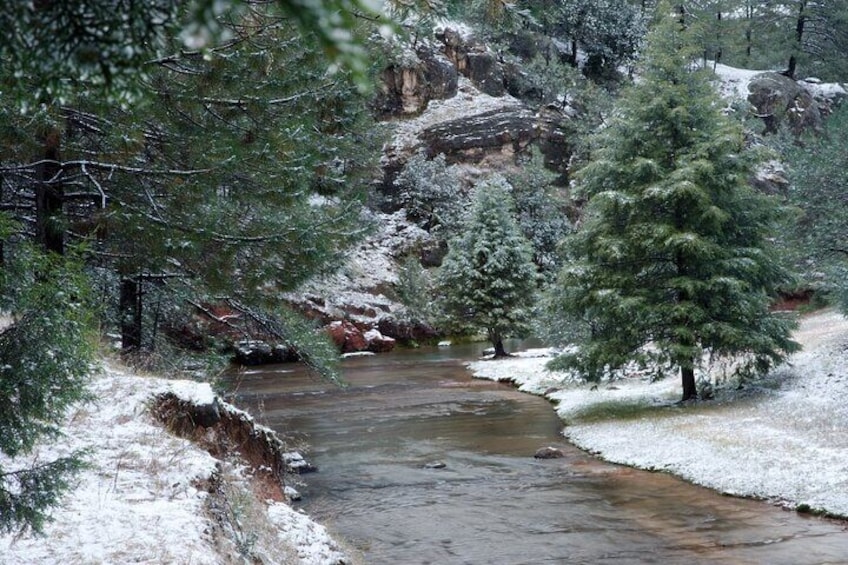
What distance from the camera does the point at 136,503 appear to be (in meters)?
4.82

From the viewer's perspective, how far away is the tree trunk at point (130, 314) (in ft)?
32.8

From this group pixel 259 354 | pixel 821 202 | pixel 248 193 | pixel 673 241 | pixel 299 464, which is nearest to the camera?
pixel 248 193

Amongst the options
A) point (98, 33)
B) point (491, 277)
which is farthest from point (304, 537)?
point (491, 277)

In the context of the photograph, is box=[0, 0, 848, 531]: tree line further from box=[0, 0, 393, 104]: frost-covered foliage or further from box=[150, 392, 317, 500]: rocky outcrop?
box=[150, 392, 317, 500]: rocky outcrop

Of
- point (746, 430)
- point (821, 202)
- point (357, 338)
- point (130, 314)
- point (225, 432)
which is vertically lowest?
point (746, 430)

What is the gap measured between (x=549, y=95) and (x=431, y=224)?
1412 cm

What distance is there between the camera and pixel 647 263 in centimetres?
1513

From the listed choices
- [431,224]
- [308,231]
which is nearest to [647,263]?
[308,231]

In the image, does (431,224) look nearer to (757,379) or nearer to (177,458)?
(757,379)

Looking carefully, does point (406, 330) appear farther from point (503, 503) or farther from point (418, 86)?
point (503, 503)

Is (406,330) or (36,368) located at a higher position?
(36,368)

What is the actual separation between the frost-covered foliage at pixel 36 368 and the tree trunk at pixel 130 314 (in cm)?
692

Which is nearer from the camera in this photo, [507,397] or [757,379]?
[757,379]

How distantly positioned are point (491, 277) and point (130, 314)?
20.8 metres
